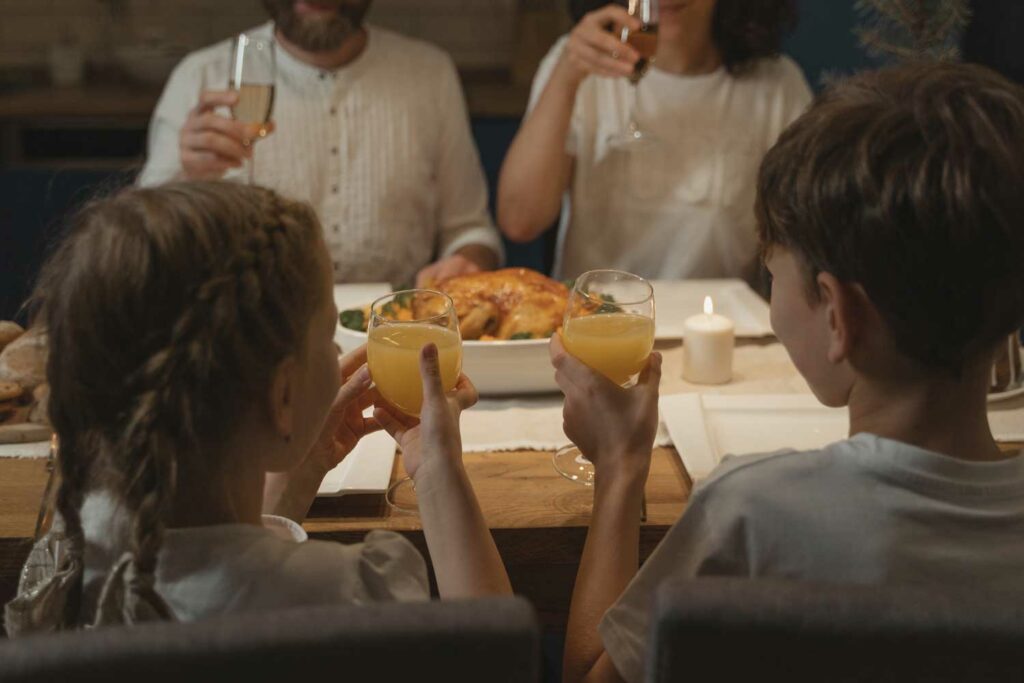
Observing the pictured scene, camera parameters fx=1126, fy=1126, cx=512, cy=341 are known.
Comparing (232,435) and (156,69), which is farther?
(156,69)

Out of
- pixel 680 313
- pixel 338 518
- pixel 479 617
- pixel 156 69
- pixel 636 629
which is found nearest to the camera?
pixel 479 617

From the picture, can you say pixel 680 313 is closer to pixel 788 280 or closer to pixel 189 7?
pixel 788 280

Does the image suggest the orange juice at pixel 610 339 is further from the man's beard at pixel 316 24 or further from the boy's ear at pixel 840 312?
the man's beard at pixel 316 24

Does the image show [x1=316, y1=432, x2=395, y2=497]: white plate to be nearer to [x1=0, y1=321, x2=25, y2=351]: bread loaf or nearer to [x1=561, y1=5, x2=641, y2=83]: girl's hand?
[x1=0, y1=321, x2=25, y2=351]: bread loaf

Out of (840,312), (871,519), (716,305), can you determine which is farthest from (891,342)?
(716,305)

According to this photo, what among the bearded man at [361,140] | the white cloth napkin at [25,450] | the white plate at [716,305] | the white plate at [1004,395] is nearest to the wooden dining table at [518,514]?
A: the white cloth napkin at [25,450]

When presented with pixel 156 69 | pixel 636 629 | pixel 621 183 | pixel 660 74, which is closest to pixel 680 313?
pixel 621 183

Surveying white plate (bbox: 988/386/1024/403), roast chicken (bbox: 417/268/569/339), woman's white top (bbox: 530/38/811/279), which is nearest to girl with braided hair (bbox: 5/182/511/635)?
roast chicken (bbox: 417/268/569/339)

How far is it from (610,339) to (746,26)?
152 cm

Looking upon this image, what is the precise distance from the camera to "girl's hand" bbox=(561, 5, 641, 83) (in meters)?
2.29

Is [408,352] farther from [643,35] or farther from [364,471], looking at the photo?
[643,35]

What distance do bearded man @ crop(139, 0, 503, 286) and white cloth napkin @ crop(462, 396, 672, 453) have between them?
3.47ft

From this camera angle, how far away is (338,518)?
4.40 ft

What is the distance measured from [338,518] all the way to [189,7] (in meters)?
3.10
